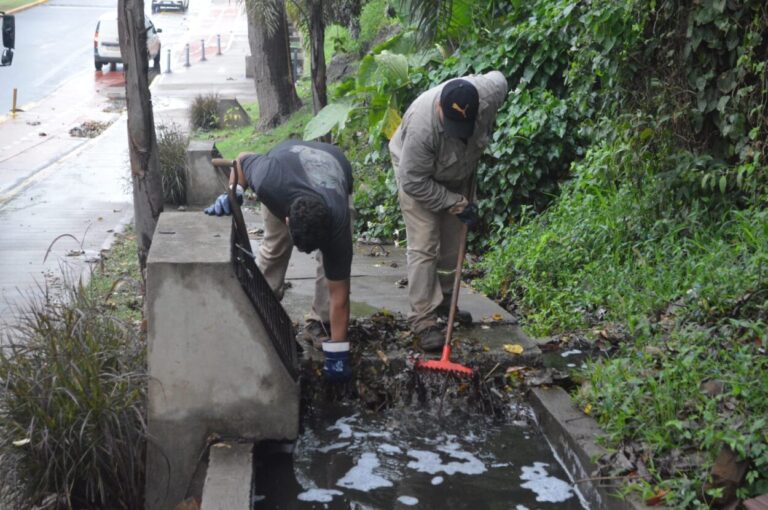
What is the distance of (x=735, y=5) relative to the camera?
22.7 feet

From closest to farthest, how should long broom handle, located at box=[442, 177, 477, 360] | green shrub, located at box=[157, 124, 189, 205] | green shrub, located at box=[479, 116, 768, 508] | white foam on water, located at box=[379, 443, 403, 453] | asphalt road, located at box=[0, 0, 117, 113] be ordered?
green shrub, located at box=[479, 116, 768, 508] → white foam on water, located at box=[379, 443, 403, 453] → long broom handle, located at box=[442, 177, 477, 360] → green shrub, located at box=[157, 124, 189, 205] → asphalt road, located at box=[0, 0, 117, 113]

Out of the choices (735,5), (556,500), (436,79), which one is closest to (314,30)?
(436,79)

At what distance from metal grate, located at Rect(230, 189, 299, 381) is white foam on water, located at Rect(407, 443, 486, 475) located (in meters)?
0.83

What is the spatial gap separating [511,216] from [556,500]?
16.5 ft

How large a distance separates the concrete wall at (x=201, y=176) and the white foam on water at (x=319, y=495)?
6.74 m

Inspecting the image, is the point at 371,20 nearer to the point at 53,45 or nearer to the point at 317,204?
the point at 317,204

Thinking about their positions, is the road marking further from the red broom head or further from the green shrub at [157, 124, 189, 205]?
the red broom head

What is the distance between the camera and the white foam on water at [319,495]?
5066mm

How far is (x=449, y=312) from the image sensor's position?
6.83 metres

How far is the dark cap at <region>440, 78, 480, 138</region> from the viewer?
241 inches

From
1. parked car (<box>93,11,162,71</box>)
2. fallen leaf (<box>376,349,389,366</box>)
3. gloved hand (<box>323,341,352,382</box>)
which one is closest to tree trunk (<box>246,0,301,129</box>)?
fallen leaf (<box>376,349,389,366</box>)

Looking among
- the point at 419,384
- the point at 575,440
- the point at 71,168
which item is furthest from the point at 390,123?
the point at 71,168

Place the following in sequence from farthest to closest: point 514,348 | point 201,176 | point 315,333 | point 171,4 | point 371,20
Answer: point 171,4, point 371,20, point 201,176, point 315,333, point 514,348

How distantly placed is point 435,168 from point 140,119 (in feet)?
7.32
